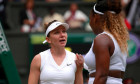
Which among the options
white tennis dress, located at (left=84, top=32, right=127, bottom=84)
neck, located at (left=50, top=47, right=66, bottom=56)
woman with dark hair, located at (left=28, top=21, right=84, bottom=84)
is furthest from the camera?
neck, located at (left=50, top=47, right=66, bottom=56)

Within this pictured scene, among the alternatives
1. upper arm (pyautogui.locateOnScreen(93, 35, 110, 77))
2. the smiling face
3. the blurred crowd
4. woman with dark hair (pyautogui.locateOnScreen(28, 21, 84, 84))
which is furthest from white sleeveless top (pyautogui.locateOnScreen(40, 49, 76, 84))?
the blurred crowd

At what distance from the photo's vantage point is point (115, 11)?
362cm

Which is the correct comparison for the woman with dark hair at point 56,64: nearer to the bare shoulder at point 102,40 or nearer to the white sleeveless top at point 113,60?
the white sleeveless top at point 113,60

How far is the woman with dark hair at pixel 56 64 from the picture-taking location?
362cm

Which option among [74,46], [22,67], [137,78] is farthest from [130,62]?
[22,67]

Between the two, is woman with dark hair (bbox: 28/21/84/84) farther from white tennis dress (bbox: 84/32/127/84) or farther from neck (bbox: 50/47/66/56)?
white tennis dress (bbox: 84/32/127/84)

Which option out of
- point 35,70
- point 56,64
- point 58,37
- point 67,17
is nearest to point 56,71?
point 56,64

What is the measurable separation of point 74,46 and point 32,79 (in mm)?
6037

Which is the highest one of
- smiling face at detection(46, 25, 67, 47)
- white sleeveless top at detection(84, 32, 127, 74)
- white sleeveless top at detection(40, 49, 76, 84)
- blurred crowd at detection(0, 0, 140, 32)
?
smiling face at detection(46, 25, 67, 47)

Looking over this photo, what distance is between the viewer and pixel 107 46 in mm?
3436

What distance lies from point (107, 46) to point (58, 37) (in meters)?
0.50

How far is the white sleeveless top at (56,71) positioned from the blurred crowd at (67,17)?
270 inches

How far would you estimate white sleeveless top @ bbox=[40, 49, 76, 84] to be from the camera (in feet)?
11.9

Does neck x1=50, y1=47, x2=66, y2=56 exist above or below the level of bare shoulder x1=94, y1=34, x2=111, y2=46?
below
